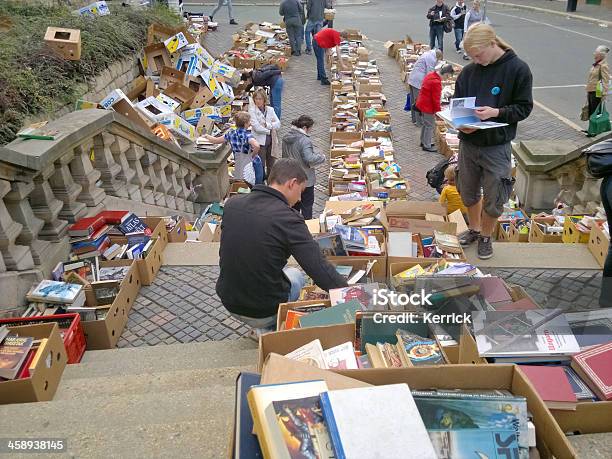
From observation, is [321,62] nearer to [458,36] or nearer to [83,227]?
[458,36]

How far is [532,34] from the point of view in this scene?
65.2 feet

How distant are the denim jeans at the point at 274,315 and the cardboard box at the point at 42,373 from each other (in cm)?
117

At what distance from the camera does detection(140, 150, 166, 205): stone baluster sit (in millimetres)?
7074

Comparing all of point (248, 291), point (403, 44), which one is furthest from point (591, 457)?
point (403, 44)

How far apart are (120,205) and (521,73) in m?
4.20

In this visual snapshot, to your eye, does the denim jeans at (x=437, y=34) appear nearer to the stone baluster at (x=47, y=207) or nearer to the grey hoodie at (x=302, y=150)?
the grey hoodie at (x=302, y=150)

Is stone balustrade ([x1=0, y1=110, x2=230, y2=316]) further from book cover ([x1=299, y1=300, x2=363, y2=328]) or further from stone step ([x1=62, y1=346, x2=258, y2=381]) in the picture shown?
book cover ([x1=299, y1=300, x2=363, y2=328])

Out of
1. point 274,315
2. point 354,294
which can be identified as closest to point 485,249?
point 354,294

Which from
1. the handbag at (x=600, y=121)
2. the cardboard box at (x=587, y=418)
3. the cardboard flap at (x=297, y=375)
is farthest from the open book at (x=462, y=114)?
the handbag at (x=600, y=121)

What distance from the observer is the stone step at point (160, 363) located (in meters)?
3.94

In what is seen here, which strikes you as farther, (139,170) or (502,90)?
(139,170)

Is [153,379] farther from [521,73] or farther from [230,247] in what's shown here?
[521,73]

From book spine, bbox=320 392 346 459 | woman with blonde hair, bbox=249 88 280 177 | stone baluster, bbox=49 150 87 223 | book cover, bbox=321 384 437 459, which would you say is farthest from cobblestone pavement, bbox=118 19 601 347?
woman with blonde hair, bbox=249 88 280 177

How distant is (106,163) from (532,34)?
18067 mm
